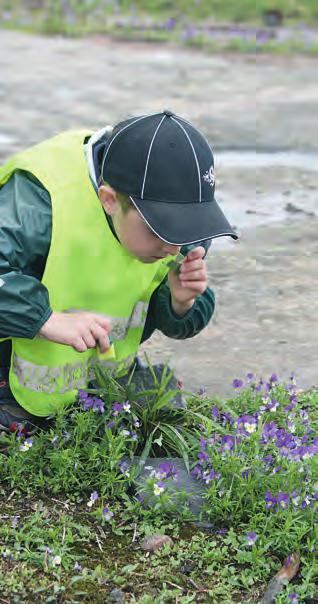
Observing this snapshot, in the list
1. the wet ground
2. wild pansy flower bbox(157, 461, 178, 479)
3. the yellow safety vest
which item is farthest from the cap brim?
the wet ground

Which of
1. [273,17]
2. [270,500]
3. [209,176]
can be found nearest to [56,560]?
[270,500]

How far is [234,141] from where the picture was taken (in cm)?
705

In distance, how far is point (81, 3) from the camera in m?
11.1

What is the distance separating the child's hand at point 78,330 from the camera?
127 inches

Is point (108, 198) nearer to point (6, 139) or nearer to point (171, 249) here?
point (171, 249)

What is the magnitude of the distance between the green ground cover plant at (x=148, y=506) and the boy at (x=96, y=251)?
17 cm

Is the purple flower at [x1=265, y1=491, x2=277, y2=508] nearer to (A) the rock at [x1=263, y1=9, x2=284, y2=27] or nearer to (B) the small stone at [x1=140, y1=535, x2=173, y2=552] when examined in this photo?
(B) the small stone at [x1=140, y1=535, x2=173, y2=552]

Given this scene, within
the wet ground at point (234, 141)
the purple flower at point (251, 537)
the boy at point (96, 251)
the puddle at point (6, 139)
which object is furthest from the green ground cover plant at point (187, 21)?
the purple flower at point (251, 537)

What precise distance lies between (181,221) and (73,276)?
0.51 m

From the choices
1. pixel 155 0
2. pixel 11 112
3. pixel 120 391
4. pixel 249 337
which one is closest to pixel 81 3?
pixel 155 0

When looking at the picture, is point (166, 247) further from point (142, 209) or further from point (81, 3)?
point (81, 3)

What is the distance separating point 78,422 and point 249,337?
137cm

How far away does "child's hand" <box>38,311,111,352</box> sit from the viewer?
323 centimetres

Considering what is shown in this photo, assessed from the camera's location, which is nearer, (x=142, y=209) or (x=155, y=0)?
(x=142, y=209)
